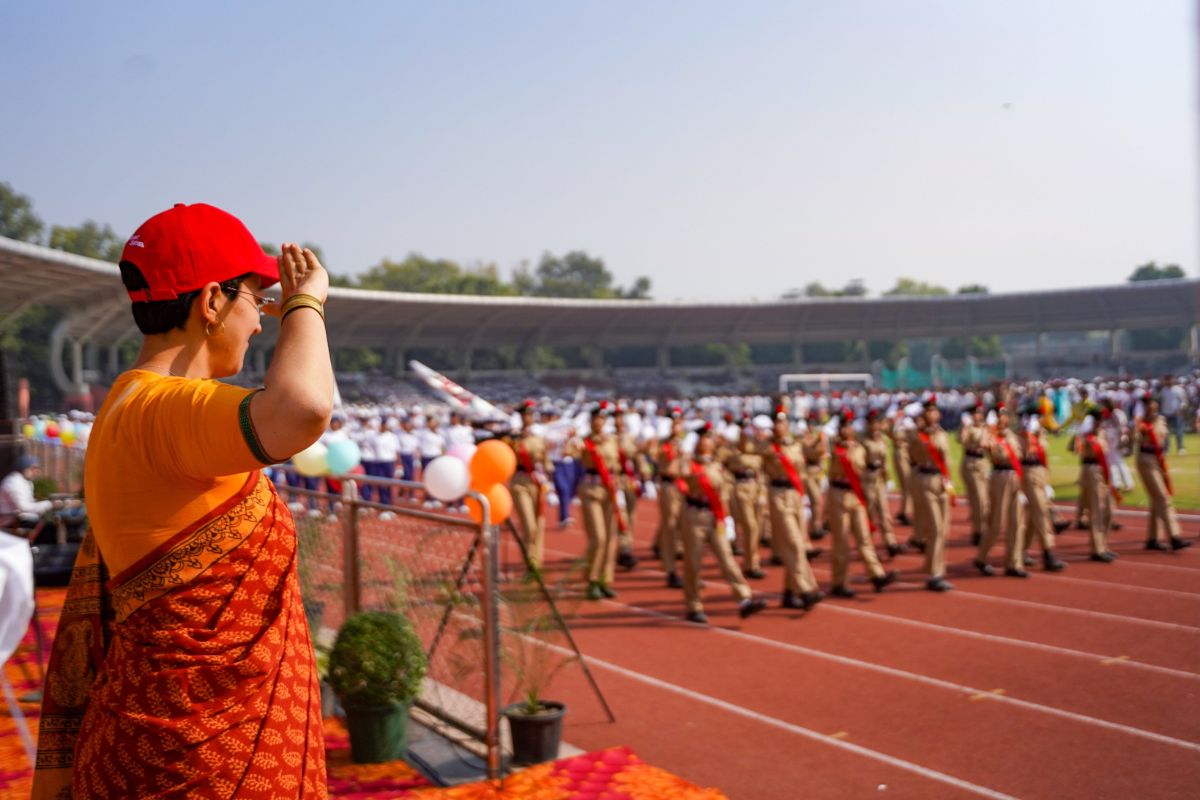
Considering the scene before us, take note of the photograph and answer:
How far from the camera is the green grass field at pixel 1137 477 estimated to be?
623 inches

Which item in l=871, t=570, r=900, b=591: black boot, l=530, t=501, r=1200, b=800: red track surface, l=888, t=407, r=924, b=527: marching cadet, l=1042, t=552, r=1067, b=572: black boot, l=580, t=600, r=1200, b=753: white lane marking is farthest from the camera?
l=888, t=407, r=924, b=527: marching cadet

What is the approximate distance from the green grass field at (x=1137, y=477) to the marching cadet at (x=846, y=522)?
5808mm

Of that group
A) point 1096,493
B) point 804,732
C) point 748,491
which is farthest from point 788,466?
point 804,732

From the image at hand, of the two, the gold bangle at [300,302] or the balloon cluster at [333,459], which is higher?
the gold bangle at [300,302]

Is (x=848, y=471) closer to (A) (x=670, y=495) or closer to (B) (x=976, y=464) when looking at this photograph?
(A) (x=670, y=495)

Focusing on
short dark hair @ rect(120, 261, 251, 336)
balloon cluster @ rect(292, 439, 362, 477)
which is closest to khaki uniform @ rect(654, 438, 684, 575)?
balloon cluster @ rect(292, 439, 362, 477)

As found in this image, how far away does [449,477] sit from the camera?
7590mm

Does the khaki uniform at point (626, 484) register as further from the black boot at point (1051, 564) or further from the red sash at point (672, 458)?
the black boot at point (1051, 564)

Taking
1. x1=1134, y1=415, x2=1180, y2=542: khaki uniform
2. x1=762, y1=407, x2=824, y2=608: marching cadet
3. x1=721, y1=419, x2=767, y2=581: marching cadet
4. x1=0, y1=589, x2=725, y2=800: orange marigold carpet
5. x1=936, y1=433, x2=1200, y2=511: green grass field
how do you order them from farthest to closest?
1. x1=936, y1=433, x2=1200, y2=511: green grass field
2. x1=1134, y1=415, x2=1180, y2=542: khaki uniform
3. x1=721, y1=419, x2=767, y2=581: marching cadet
4. x1=762, y1=407, x2=824, y2=608: marching cadet
5. x1=0, y1=589, x2=725, y2=800: orange marigold carpet

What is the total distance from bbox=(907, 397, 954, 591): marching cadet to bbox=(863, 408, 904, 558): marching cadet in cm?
62

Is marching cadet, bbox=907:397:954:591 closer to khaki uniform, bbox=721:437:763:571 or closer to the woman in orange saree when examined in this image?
khaki uniform, bbox=721:437:763:571

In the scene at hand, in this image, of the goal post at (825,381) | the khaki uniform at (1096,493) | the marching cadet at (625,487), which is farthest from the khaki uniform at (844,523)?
the goal post at (825,381)

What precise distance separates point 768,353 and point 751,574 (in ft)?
184

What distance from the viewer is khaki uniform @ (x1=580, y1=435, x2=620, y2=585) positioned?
10.4 metres
